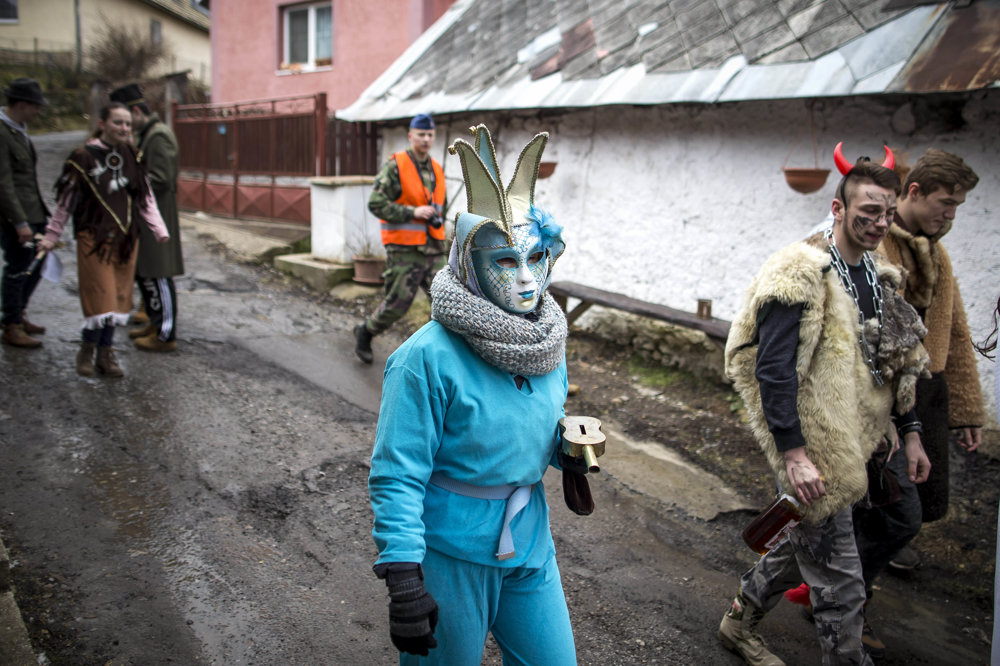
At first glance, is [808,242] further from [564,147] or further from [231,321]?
[231,321]

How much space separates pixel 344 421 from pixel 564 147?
3904 millimetres

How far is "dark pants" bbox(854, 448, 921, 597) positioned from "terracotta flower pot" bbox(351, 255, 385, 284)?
21.3 ft

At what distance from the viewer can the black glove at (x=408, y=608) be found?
1.69 metres

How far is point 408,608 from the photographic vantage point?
169cm

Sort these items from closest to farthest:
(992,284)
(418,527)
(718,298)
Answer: (418,527) < (992,284) < (718,298)

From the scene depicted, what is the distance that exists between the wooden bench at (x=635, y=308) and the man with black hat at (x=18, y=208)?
13.3 ft

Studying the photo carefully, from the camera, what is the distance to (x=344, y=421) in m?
4.99

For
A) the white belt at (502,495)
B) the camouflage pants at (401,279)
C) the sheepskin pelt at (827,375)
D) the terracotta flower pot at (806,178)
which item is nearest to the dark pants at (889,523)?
the sheepskin pelt at (827,375)

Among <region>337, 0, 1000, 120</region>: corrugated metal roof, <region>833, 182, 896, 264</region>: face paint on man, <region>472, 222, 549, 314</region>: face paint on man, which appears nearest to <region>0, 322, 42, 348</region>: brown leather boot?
<region>337, 0, 1000, 120</region>: corrugated metal roof

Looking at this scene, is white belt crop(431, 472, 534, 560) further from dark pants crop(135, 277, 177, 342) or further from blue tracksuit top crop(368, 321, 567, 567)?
dark pants crop(135, 277, 177, 342)

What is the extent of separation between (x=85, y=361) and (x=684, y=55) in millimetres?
5317

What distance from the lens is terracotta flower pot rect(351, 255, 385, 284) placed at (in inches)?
341

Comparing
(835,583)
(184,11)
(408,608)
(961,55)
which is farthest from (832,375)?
(184,11)

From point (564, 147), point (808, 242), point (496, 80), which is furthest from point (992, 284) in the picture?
point (496, 80)
